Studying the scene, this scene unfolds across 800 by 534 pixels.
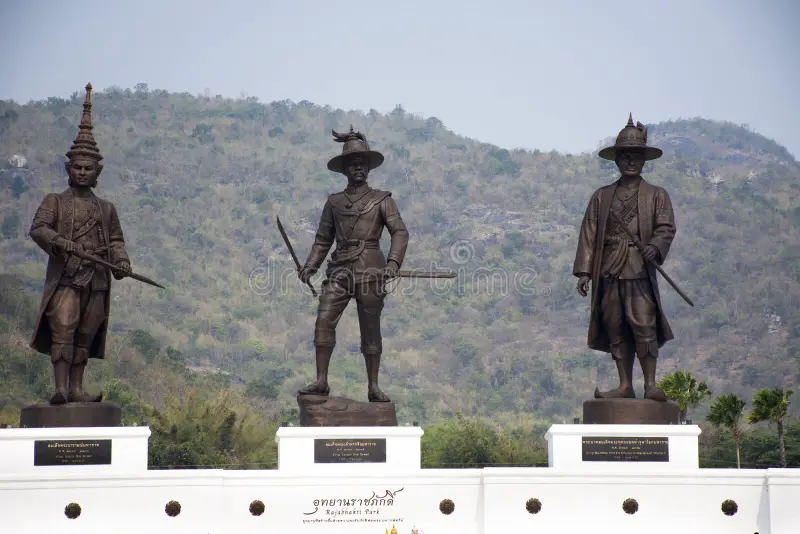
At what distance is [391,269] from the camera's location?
52.3ft

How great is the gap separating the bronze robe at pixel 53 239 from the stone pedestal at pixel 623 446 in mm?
5595

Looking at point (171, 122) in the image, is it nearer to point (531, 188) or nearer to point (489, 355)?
point (531, 188)

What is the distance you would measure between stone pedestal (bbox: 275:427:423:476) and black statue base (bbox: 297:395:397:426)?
179 mm

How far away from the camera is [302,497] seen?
15.1 m

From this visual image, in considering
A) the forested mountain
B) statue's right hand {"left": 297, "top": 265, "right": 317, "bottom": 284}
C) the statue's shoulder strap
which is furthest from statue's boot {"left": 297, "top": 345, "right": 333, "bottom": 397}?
the forested mountain

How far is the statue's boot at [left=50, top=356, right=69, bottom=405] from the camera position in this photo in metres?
15.2

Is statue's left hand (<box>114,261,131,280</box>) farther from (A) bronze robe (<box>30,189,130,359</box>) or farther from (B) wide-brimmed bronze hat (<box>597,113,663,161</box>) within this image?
(B) wide-brimmed bronze hat (<box>597,113,663,161</box>)

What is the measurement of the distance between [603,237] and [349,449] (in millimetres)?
3978

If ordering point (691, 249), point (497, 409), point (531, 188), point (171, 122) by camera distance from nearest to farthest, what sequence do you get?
point (497, 409) → point (691, 249) → point (531, 188) → point (171, 122)

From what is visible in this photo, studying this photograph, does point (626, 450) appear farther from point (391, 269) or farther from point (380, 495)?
point (391, 269)

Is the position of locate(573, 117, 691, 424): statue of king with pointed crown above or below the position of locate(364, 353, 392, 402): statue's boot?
above

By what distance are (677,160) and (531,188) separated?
37.8 ft

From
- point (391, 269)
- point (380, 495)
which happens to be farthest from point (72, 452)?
point (391, 269)

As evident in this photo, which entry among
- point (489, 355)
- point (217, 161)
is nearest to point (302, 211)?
point (217, 161)
